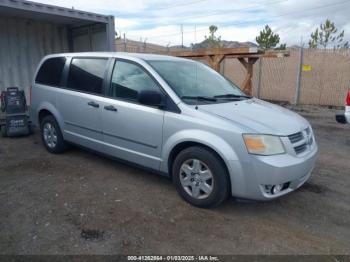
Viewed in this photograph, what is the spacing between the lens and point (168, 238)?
10.6 ft

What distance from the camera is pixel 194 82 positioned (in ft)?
14.5

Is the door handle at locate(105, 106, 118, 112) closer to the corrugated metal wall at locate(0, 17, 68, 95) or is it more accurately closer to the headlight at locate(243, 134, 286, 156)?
the headlight at locate(243, 134, 286, 156)

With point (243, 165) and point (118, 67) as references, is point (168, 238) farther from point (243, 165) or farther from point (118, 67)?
point (118, 67)

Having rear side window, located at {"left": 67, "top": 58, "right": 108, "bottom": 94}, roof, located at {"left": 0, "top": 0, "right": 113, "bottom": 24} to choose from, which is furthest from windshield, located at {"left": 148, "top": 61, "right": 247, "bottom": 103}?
roof, located at {"left": 0, "top": 0, "right": 113, "bottom": 24}

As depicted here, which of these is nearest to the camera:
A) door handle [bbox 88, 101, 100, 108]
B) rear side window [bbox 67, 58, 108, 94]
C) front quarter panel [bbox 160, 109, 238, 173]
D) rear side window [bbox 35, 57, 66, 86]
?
front quarter panel [bbox 160, 109, 238, 173]

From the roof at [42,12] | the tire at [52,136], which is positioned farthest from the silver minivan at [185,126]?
the roof at [42,12]

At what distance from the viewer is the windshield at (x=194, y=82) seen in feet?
13.5

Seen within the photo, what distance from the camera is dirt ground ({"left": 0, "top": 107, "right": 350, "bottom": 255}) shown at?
3.10m

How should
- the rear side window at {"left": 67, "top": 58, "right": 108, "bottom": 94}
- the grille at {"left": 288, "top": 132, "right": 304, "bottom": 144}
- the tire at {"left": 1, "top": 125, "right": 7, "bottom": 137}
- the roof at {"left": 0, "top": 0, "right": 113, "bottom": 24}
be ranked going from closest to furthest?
the grille at {"left": 288, "top": 132, "right": 304, "bottom": 144} → the rear side window at {"left": 67, "top": 58, "right": 108, "bottom": 94} → the roof at {"left": 0, "top": 0, "right": 113, "bottom": 24} → the tire at {"left": 1, "top": 125, "right": 7, "bottom": 137}

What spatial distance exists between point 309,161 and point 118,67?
279cm

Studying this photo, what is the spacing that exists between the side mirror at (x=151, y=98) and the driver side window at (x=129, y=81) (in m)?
0.18

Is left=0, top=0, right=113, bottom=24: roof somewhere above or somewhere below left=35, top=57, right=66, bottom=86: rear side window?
above

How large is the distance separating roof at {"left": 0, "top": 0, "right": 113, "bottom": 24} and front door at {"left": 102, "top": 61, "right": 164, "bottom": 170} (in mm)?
3838

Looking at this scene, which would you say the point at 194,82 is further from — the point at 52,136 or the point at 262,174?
the point at 52,136
